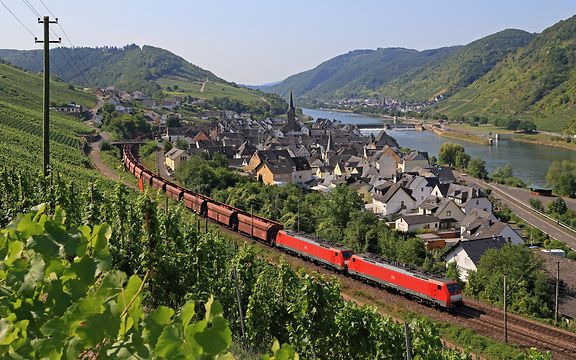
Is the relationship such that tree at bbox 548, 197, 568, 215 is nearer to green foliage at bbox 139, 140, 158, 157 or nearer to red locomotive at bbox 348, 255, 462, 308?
red locomotive at bbox 348, 255, 462, 308

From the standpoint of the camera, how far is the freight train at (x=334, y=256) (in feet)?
72.4

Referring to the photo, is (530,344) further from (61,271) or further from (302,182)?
(302,182)

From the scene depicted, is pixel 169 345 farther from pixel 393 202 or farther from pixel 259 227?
pixel 393 202

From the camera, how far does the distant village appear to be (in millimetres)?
36438

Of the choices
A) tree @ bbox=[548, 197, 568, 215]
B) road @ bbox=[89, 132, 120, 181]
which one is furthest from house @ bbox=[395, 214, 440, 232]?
road @ bbox=[89, 132, 120, 181]

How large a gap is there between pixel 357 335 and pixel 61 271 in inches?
419

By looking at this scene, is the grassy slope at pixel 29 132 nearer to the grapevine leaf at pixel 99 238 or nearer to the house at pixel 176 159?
the house at pixel 176 159

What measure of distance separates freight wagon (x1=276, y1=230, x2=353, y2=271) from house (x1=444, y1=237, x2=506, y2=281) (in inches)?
295

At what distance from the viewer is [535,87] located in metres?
146

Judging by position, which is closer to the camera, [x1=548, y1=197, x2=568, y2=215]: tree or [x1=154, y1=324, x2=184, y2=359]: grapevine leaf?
[x1=154, y1=324, x2=184, y2=359]: grapevine leaf

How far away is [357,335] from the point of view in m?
12.5

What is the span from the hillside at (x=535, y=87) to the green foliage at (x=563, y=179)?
196 ft

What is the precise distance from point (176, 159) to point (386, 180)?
22.1 metres

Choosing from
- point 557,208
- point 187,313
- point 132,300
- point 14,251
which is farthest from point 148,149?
point 187,313
